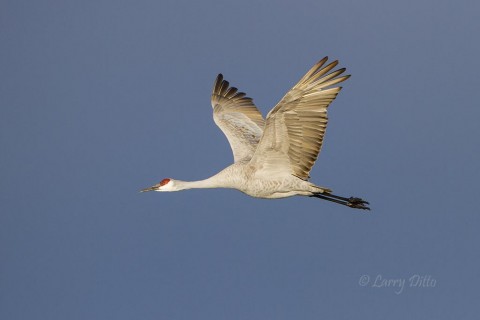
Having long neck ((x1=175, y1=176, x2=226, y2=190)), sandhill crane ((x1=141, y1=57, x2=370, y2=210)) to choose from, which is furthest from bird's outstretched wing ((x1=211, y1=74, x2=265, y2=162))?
long neck ((x1=175, y1=176, x2=226, y2=190))

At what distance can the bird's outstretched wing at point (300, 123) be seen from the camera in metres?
14.5

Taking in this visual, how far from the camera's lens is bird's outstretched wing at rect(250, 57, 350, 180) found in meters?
14.5

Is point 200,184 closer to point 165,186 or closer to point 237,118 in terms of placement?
point 165,186

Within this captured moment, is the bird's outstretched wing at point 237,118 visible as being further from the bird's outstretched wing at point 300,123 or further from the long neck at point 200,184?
the bird's outstretched wing at point 300,123

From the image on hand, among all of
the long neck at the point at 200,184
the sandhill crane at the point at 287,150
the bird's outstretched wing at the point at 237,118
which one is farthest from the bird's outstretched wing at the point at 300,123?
the bird's outstretched wing at the point at 237,118

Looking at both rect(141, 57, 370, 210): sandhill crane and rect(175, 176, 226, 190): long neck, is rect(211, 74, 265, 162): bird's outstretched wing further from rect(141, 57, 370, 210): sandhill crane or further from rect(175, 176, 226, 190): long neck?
rect(175, 176, 226, 190): long neck

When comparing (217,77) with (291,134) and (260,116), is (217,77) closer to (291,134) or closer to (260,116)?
(260,116)

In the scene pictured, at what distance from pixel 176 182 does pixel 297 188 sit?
8.08 ft

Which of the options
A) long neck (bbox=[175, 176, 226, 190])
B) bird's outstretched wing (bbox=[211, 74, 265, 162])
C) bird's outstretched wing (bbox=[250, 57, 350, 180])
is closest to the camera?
bird's outstretched wing (bbox=[250, 57, 350, 180])

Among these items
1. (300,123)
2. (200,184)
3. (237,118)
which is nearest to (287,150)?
(300,123)

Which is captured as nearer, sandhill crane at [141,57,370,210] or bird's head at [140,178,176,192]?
sandhill crane at [141,57,370,210]

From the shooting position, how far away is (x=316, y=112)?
14.7 meters

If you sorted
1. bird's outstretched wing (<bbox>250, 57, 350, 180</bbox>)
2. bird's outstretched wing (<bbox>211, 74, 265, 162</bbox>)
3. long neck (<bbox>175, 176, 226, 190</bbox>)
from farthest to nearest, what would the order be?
bird's outstretched wing (<bbox>211, 74, 265, 162</bbox>), long neck (<bbox>175, 176, 226, 190</bbox>), bird's outstretched wing (<bbox>250, 57, 350, 180</bbox>)

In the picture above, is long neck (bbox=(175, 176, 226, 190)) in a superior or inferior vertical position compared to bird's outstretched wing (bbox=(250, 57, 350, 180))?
inferior
